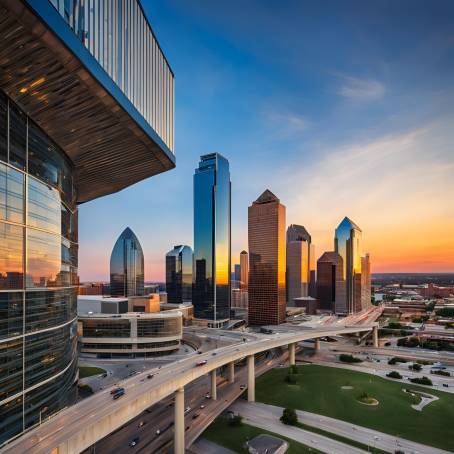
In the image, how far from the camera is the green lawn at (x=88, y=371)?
98850mm

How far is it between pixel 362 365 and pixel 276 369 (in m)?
32.2

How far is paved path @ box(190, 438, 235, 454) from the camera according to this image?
59263 millimetres

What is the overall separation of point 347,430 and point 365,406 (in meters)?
15.1

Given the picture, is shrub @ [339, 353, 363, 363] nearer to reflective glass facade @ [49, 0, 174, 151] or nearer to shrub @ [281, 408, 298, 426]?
shrub @ [281, 408, 298, 426]

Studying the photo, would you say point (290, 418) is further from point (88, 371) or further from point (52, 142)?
point (52, 142)

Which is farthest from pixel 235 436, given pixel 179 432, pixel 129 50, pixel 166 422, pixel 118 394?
pixel 129 50

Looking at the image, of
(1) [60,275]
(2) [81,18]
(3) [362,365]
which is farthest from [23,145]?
(3) [362,365]

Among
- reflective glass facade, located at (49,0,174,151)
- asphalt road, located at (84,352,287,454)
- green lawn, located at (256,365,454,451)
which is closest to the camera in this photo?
reflective glass facade, located at (49,0,174,151)

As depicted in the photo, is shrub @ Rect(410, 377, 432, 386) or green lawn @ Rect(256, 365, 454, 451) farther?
shrub @ Rect(410, 377, 432, 386)

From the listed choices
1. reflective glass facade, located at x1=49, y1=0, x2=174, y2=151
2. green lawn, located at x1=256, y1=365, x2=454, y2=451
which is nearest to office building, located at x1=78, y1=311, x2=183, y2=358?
green lawn, located at x1=256, y1=365, x2=454, y2=451

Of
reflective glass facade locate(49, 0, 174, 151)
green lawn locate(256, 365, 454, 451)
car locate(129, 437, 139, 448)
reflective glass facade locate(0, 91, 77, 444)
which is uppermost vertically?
reflective glass facade locate(49, 0, 174, 151)

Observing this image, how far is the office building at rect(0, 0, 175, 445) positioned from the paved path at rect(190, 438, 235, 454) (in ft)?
79.3

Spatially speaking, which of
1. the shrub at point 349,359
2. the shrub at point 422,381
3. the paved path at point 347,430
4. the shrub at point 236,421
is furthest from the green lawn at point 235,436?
the shrub at point 349,359

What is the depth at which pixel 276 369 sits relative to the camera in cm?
11338
